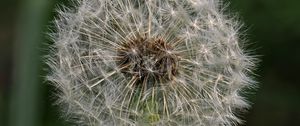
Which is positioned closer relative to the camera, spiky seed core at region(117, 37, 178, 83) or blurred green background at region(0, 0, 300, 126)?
spiky seed core at region(117, 37, 178, 83)

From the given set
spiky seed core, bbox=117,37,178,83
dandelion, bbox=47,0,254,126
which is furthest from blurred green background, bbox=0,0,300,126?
spiky seed core, bbox=117,37,178,83

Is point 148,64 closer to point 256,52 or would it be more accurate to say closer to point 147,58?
point 147,58

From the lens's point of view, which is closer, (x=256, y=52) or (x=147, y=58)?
(x=147, y=58)

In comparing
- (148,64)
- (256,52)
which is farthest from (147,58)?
(256,52)

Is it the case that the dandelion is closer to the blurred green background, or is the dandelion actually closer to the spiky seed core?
the spiky seed core
